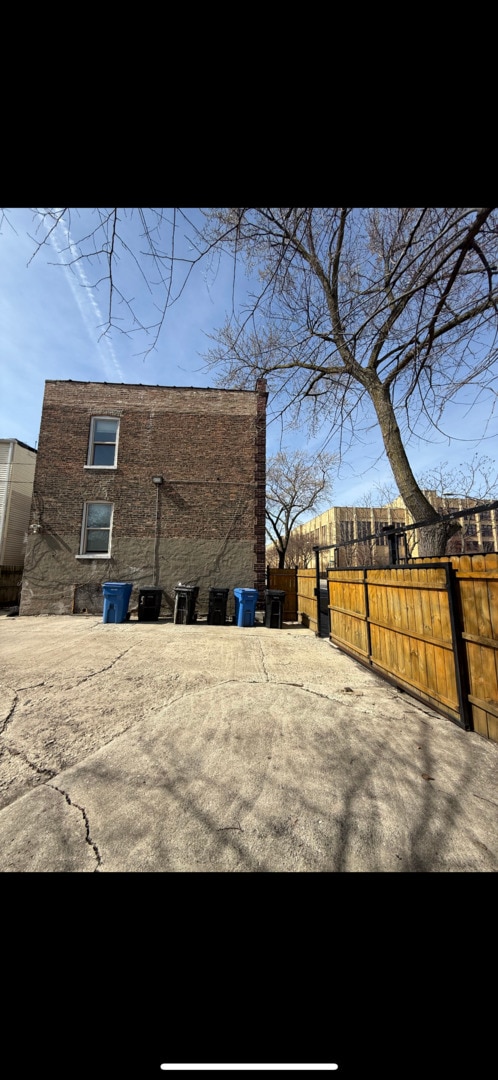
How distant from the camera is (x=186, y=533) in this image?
37.5ft

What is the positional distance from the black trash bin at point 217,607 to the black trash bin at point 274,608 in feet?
4.25

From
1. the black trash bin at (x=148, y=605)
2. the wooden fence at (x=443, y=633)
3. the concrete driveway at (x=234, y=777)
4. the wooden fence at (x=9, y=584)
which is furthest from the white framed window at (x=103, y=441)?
the wooden fence at (x=443, y=633)

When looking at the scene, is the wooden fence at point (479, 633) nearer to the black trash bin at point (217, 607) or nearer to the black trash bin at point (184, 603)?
the black trash bin at point (217, 607)

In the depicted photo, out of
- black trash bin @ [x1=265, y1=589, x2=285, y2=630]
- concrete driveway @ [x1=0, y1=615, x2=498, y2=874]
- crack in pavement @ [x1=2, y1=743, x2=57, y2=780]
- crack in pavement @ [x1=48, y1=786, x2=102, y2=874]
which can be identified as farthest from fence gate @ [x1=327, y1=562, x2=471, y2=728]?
black trash bin @ [x1=265, y1=589, x2=285, y2=630]

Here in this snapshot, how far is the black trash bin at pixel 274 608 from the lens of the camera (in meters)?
9.50

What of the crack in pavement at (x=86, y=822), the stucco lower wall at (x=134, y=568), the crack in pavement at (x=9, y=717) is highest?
the stucco lower wall at (x=134, y=568)

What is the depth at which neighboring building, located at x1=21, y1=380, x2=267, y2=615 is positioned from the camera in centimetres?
1125

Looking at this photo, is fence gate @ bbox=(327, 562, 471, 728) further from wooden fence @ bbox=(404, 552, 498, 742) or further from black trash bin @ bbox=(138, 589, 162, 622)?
black trash bin @ bbox=(138, 589, 162, 622)

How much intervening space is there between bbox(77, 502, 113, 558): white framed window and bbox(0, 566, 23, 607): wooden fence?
12.6 feet
